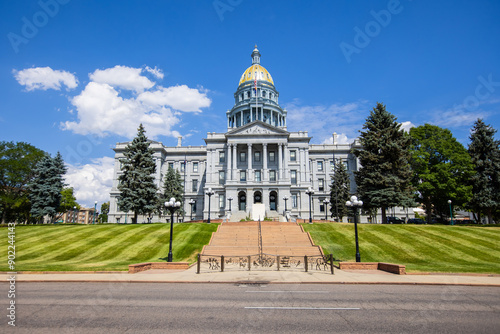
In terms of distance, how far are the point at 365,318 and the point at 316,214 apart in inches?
2245

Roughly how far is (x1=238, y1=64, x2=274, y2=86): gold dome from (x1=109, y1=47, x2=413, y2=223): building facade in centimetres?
933

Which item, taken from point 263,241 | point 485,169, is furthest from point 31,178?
point 485,169

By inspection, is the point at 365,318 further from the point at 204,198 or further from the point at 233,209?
the point at 204,198

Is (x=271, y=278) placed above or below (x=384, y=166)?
below

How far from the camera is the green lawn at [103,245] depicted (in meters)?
21.5

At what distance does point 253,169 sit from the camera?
193ft

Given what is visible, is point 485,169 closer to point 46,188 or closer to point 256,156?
point 256,156

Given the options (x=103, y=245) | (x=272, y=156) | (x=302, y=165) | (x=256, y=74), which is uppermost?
(x=256, y=74)

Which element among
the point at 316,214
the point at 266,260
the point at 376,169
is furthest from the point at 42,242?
the point at 316,214

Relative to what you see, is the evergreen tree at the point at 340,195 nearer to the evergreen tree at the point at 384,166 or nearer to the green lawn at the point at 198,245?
the evergreen tree at the point at 384,166

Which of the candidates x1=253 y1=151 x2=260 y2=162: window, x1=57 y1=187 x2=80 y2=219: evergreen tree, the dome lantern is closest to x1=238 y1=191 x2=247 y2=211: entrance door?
x1=253 y1=151 x2=260 y2=162: window

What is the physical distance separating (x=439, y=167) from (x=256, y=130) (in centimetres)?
3224

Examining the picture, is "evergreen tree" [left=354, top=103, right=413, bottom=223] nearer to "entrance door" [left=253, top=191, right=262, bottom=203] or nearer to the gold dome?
"entrance door" [left=253, top=191, right=262, bottom=203]

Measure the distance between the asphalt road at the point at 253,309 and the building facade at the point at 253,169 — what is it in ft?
106
